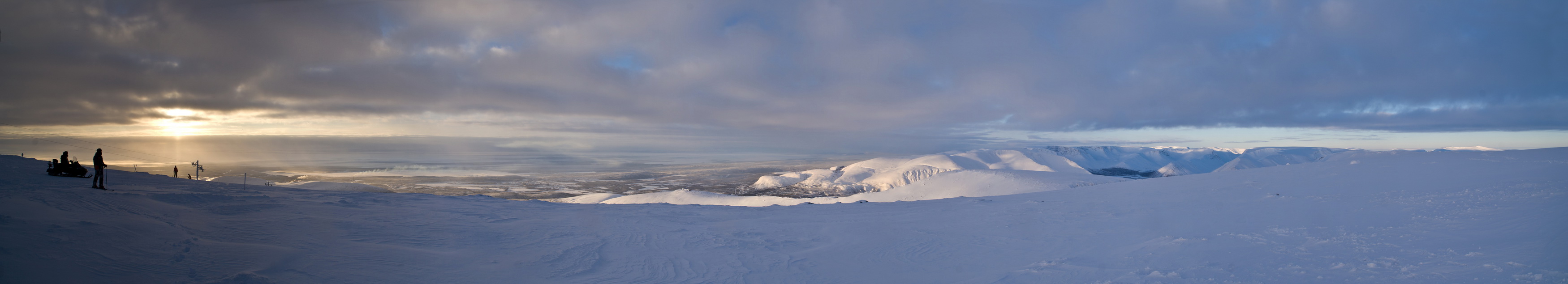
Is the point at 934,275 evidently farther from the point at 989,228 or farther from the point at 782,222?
the point at 782,222

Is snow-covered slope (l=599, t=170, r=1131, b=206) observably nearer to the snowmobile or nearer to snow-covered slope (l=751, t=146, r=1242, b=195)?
the snowmobile

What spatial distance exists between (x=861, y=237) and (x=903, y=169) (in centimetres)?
13148

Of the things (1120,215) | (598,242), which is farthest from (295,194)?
(1120,215)

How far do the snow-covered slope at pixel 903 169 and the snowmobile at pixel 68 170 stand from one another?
343 ft

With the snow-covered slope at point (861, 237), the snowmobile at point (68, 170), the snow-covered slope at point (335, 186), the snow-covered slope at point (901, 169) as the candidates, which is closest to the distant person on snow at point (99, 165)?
the snow-covered slope at point (861, 237)

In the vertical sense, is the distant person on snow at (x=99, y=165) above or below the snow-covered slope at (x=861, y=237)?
above

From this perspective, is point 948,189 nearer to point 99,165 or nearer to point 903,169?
point 99,165

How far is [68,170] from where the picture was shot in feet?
48.5

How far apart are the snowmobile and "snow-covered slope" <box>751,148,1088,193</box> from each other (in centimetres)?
10468


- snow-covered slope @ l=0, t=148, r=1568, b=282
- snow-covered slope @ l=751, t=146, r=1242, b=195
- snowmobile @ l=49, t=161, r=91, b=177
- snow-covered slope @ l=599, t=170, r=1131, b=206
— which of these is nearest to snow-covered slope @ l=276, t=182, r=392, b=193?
snowmobile @ l=49, t=161, r=91, b=177

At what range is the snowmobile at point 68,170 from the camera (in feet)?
48.4

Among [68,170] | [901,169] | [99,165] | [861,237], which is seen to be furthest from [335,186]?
[901,169]

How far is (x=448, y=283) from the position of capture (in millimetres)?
5188

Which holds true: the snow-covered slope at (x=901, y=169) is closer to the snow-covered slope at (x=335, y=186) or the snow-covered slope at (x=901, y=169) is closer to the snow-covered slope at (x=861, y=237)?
the snow-covered slope at (x=335, y=186)
